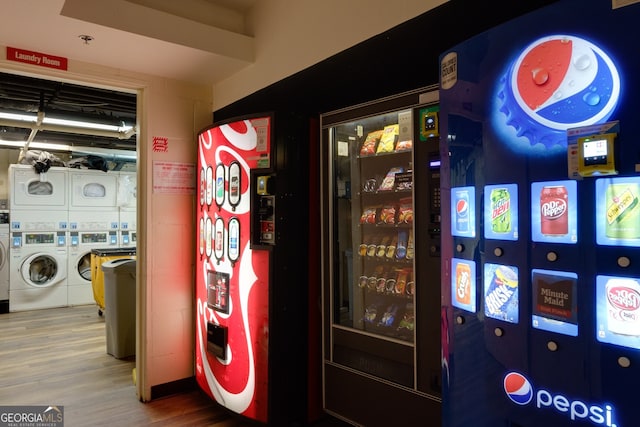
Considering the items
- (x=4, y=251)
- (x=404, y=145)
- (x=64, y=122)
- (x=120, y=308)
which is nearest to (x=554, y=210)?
(x=404, y=145)

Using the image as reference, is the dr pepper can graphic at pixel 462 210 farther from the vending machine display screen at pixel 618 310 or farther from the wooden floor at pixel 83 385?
the wooden floor at pixel 83 385

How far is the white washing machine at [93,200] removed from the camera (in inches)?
269

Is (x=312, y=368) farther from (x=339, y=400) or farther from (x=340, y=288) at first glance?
(x=340, y=288)

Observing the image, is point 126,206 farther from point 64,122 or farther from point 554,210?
point 554,210

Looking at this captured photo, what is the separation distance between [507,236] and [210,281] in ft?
7.30

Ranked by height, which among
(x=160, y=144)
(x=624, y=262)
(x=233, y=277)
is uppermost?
(x=160, y=144)

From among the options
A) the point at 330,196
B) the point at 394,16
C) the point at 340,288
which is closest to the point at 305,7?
the point at 394,16

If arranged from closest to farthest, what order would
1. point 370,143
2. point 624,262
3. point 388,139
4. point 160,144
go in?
point 624,262
point 388,139
point 370,143
point 160,144

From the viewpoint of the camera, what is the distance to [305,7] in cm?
256

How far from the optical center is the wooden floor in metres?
2.94

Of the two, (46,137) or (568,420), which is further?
(46,137)

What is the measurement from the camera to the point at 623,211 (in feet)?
3.29

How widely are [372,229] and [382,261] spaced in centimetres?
23

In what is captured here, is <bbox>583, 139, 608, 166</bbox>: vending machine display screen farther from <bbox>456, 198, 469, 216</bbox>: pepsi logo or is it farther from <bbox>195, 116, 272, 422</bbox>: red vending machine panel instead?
<bbox>195, 116, 272, 422</bbox>: red vending machine panel
